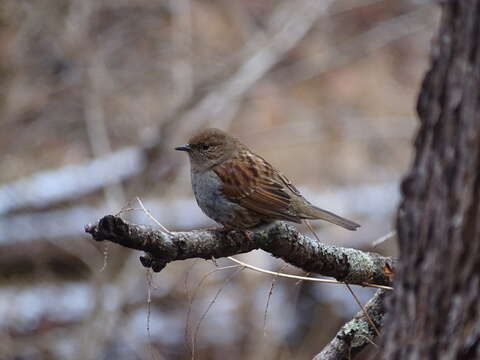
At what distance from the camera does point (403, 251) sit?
7.86ft

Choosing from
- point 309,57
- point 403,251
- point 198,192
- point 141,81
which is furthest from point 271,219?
point 309,57

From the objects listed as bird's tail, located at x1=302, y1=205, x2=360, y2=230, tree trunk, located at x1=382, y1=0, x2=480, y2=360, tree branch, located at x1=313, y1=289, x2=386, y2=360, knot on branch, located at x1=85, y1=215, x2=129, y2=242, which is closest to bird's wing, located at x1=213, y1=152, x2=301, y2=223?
bird's tail, located at x1=302, y1=205, x2=360, y2=230

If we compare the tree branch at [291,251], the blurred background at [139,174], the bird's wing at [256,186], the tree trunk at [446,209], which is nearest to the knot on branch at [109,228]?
the tree branch at [291,251]

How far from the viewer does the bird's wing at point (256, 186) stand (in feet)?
15.2

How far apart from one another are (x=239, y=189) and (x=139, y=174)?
4378 millimetres

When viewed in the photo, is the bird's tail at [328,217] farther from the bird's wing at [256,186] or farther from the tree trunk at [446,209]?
the tree trunk at [446,209]

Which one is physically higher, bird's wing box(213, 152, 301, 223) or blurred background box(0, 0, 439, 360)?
blurred background box(0, 0, 439, 360)

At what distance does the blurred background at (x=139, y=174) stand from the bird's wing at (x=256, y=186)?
→ 2808 mm

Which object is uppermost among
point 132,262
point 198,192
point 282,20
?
point 282,20

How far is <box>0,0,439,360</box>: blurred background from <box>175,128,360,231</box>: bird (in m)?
2.71

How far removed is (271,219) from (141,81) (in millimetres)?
7956

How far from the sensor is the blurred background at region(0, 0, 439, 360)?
8.97m

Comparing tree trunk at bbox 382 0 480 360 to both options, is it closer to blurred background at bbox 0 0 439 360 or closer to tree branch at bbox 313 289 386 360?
tree branch at bbox 313 289 386 360

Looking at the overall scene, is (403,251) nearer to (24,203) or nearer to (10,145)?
(24,203)
